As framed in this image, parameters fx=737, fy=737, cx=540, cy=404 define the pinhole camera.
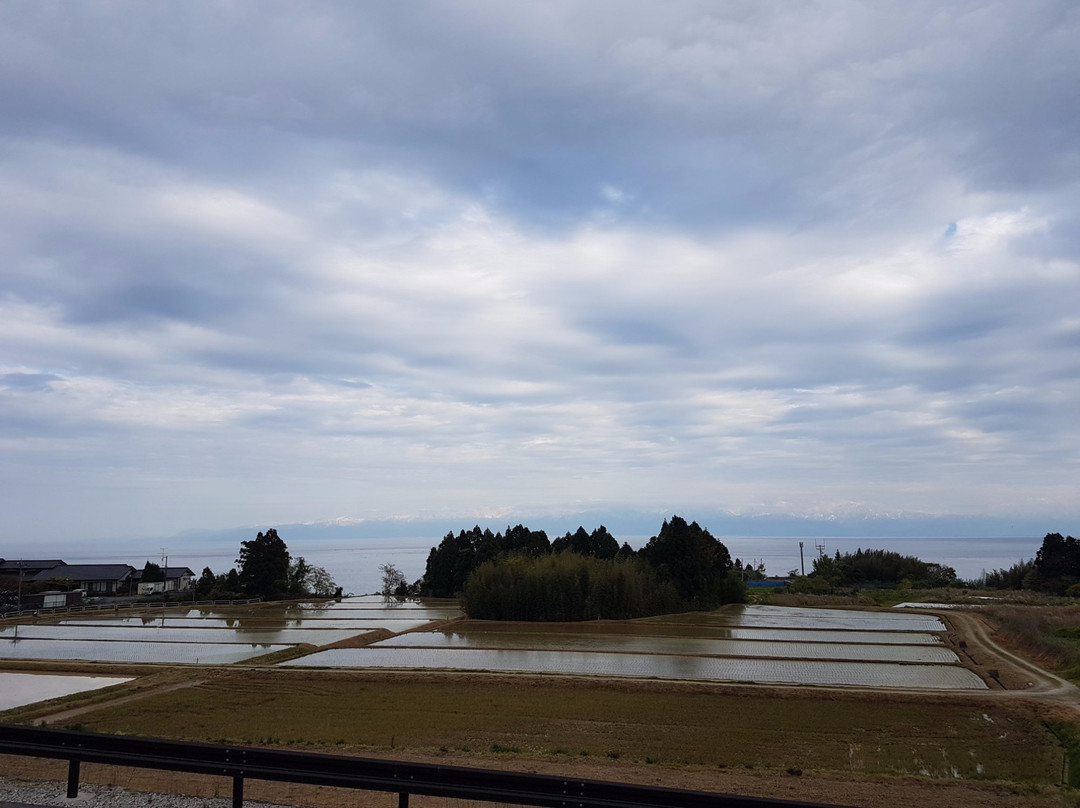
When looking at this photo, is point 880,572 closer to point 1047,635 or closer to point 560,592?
point 560,592

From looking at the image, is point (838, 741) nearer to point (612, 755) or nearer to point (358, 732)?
point (612, 755)

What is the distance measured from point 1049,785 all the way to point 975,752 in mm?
3099

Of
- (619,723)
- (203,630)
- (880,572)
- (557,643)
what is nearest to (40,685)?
(619,723)

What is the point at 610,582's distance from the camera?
4759 cm

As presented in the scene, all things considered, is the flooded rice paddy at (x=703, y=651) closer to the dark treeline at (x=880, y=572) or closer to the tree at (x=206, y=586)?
the dark treeline at (x=880, y=572)

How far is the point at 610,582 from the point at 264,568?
33.8 metres

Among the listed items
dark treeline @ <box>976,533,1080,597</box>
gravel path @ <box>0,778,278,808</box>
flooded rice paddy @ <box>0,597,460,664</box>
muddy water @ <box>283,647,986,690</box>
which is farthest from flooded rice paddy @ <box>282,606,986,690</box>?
dark treeline @ <box>976,533,1080,597</box>

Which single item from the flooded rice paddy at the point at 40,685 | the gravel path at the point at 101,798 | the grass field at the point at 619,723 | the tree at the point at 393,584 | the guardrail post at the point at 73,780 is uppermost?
the guardrail post at the point at 73,780

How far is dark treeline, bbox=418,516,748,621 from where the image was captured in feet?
153

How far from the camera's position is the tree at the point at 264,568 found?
6469cm

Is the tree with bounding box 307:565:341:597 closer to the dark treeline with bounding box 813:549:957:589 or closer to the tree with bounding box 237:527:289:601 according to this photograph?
the tree with bounding box 237:527:289:601

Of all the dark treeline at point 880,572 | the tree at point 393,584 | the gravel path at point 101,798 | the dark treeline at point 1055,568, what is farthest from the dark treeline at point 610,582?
the gravel path at point 101,798

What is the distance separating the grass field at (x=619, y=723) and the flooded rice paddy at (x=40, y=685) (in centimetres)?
326

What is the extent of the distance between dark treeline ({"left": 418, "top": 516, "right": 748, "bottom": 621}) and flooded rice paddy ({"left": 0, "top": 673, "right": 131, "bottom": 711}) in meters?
25.9
